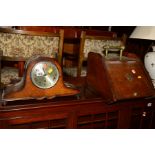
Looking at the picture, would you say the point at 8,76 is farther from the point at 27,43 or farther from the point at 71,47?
the point at 71,47

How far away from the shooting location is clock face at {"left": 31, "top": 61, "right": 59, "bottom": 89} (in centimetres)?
101

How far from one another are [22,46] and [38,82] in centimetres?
84

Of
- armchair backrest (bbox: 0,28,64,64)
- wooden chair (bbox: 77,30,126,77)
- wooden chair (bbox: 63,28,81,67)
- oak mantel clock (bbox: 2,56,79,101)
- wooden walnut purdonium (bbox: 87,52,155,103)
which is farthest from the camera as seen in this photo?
wooden chair (bbox: 63,28,81,67)

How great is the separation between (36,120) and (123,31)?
1.89 metres

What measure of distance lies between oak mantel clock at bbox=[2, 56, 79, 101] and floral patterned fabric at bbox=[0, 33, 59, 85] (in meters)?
0.70

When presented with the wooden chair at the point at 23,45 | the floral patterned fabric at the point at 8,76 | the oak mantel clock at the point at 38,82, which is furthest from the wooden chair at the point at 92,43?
the oak mantel clock at the point at 38,82

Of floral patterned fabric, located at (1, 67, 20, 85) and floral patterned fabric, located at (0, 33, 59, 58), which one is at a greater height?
floral patterned fabric, located at (0, 33, 59, 58)

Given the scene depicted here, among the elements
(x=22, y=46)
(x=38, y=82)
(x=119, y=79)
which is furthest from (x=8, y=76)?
(x=119, y=79)

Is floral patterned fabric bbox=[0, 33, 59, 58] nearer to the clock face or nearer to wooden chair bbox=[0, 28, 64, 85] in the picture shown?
wooden chair bbox=[0, 28, 64, 85]

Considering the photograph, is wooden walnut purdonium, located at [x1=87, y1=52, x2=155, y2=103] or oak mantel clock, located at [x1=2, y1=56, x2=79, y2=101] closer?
oak mantel clock, located at [x1=2, y1=56, x2=79, y2=101]

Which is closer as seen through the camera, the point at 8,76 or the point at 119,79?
the point at 119,79

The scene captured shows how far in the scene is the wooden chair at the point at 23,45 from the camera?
1688 millimetres

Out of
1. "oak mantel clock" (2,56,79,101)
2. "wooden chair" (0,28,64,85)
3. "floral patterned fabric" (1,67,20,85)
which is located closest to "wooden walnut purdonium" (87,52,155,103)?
"oak mantel clock" (2,56,79,101)

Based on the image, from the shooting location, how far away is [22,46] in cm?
174
